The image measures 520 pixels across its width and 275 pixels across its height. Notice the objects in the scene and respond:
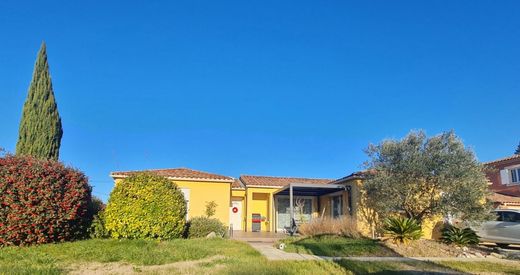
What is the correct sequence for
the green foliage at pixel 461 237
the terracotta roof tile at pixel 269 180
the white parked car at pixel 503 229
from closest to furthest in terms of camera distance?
the green foliage at pixel 461 237, the white parked car at pixel 503 229, the terracotta roof tile at pixel 269 180

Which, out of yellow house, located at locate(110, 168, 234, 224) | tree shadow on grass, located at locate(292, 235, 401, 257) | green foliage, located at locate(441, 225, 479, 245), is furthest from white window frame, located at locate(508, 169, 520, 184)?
yellow house, located at locate(110, 168, 234, 224)

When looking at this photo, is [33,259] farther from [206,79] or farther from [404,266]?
[206,79]

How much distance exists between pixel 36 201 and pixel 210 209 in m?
9.49

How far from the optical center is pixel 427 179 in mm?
14938

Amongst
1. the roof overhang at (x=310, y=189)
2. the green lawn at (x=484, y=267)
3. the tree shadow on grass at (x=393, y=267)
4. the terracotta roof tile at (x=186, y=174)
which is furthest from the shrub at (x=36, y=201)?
the green lawn at (x=484, y=267)

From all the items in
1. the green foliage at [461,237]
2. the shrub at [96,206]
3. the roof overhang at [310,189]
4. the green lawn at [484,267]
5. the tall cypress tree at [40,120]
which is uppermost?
the tall cypress tree at [40,120]

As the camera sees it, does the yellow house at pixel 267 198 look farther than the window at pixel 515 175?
→ No

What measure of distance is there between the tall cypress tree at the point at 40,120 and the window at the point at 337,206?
14.9 m

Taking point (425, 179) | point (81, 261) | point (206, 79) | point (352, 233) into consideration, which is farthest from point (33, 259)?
point (425, 179)

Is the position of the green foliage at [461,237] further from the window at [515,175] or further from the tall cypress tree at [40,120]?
the tall cypress tree at [40,120]

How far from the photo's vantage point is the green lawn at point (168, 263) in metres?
7.25

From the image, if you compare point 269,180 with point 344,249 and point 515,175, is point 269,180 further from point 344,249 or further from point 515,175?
point 515,175

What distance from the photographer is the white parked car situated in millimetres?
14359

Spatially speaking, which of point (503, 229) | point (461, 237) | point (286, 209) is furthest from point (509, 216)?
point (286, 209)
